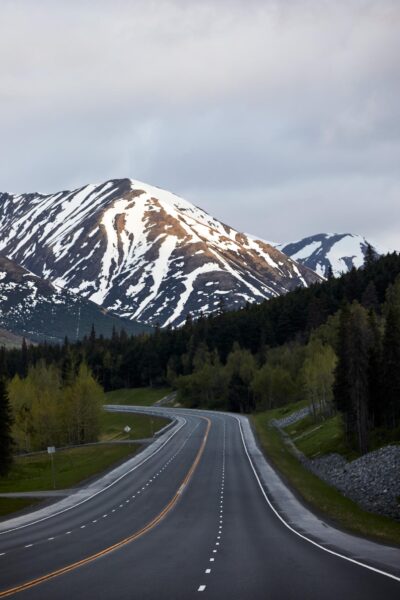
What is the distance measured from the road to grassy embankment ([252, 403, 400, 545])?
428 centimetres

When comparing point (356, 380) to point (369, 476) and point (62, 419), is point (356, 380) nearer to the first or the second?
point (369, 476)

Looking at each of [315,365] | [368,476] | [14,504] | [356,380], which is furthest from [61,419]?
[368,476]

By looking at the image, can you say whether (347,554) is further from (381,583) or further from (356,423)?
(356,423)

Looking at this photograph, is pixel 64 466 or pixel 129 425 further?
pixel 129 425

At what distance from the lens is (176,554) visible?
29.5 meters

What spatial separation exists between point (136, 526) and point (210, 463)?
3720 cm

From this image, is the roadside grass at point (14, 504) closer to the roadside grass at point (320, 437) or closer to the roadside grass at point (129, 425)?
the roadside grass at point (320, 437)

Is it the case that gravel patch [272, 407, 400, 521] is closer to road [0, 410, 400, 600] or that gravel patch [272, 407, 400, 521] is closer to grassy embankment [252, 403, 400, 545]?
grassy embankment [252, 403, 400, 545]

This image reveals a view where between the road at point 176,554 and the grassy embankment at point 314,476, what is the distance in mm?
4278

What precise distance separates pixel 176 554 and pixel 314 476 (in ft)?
151

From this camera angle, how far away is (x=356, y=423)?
Answer: 8700cm

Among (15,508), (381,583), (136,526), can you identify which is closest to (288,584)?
(381,583)

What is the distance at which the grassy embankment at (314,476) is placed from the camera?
43156 mm

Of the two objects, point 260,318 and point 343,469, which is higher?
point 260,318
